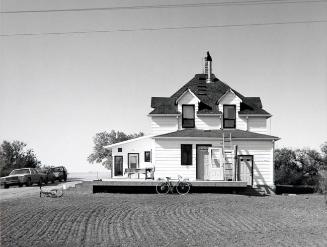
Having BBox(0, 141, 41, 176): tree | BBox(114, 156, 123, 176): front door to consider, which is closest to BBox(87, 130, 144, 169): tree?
BBox(0, 141, 41, 176): tree

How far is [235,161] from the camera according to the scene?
30.2 m

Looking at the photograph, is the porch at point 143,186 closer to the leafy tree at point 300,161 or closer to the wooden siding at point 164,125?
the wooden siding at point 164,125

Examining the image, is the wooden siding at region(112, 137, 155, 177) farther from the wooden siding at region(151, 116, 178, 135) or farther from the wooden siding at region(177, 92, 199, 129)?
the wooden siding at region(177, 92, 199, 129)

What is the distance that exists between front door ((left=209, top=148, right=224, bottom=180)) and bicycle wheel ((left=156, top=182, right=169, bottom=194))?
154 inches

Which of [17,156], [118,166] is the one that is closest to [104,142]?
[17,156]

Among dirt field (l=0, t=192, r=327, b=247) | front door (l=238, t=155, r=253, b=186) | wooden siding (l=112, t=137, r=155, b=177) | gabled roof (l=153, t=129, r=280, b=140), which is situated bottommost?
dirt field (l=0, t=192, r=327, b=247)

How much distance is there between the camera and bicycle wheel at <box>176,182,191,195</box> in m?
27.8

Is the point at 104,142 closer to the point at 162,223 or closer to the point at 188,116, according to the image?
Result: the point at 188,116

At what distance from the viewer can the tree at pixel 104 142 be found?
282ft

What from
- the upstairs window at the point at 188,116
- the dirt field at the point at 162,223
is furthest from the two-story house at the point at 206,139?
the dirt field at the point at 162,223

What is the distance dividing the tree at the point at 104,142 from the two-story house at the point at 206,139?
47.6 metres

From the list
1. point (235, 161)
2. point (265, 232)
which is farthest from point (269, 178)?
point (265, 232)

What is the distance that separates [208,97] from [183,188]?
1043 cm

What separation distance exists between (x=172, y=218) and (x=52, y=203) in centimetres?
733
